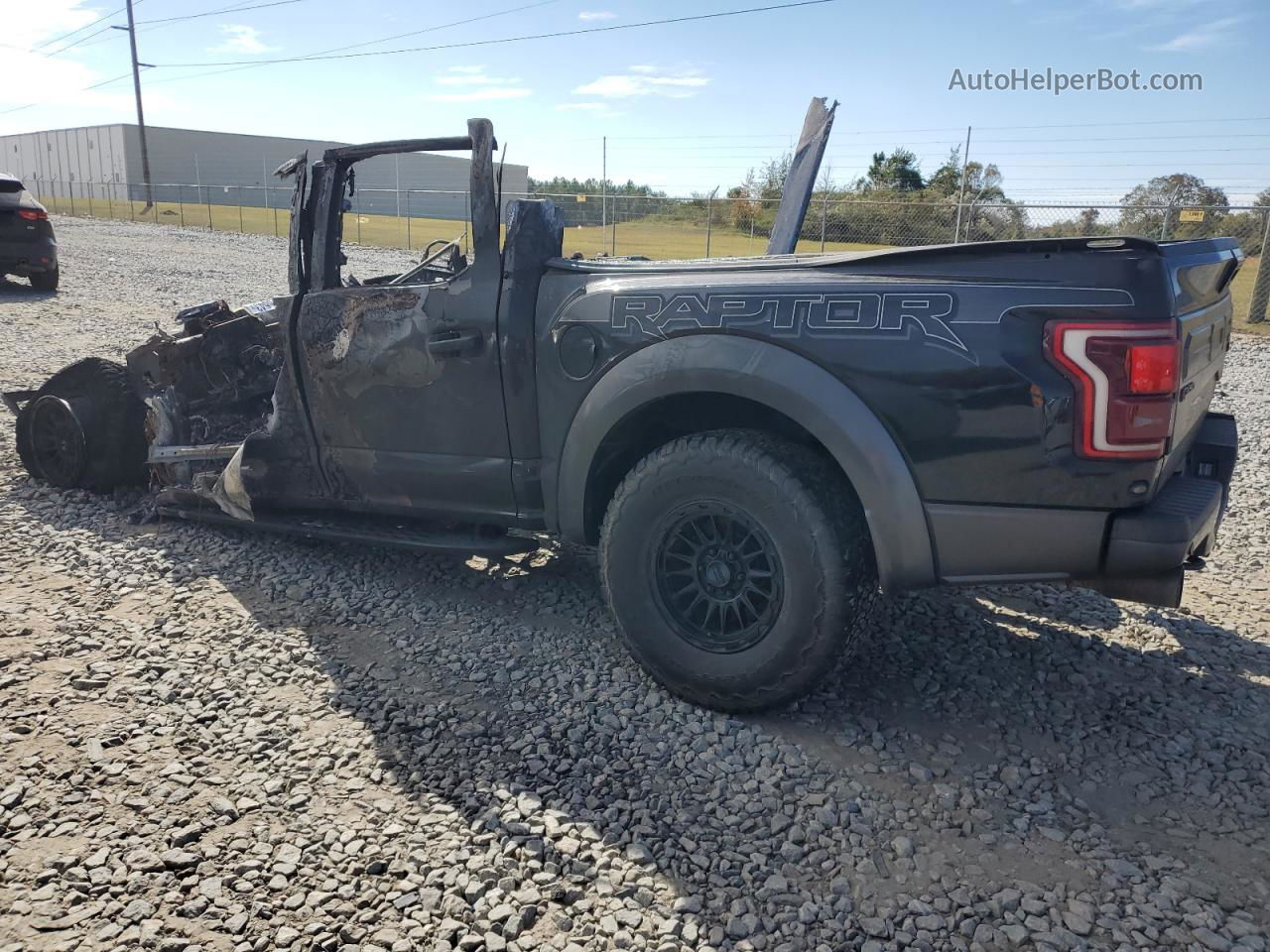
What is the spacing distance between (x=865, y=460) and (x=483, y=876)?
164 cm

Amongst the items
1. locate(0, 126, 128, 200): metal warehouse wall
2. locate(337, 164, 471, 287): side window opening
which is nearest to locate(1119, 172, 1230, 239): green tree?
locate(337, 164, 471, 287): side window opening

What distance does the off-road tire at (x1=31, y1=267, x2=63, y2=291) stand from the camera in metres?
14.6

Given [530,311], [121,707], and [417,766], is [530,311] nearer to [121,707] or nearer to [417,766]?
[417,766]

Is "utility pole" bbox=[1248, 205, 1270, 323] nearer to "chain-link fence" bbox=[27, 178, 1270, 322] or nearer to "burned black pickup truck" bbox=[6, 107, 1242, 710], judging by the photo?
"chain-link fence" bbox=[27, 178, 1270, 322]

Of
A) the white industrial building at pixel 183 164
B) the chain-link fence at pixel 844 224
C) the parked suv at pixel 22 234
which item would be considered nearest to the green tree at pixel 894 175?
the chain-link fence at pixel 844 224

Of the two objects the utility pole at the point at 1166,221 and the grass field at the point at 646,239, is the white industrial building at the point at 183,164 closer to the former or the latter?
the grass field at the point at 646,239

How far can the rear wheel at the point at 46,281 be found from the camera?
14602 millimetres

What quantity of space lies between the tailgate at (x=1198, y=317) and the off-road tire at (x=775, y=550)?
1034mm

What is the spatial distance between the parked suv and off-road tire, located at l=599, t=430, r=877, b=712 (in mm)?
13795

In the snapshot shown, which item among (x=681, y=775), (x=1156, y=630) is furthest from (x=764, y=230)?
(x=681, y=775)

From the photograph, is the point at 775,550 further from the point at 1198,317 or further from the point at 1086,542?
the point at 1198,317

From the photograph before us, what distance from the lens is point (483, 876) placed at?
98.2 inches

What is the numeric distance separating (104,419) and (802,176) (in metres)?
4.21

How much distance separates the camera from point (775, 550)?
10.2 feet
